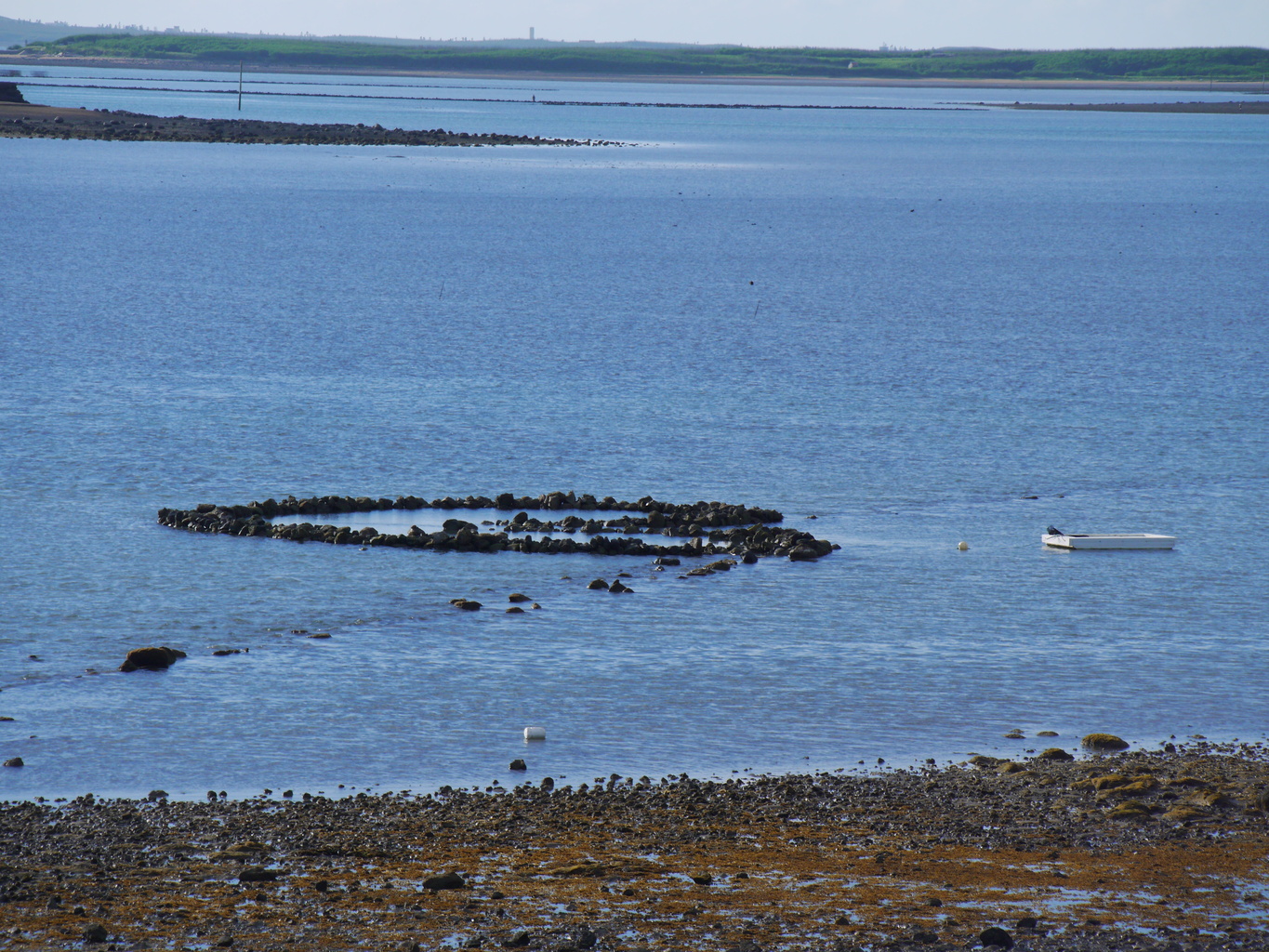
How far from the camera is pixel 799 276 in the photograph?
244 ft

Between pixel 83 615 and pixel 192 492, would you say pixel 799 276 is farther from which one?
pixel 83 615

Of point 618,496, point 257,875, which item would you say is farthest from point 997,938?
point 618,496

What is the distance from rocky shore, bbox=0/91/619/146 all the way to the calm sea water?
95.6m

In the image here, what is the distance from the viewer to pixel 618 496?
2983cm

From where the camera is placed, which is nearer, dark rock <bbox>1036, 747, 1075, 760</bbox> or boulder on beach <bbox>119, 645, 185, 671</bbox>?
dark rock <bbox>1036, 747, 1075, 760</bbox>

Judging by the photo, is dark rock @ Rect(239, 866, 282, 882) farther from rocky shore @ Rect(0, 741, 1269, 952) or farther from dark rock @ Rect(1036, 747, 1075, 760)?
dark rock @ Rect(1036, 747, 1075, 760)

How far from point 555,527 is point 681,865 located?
1441 cm

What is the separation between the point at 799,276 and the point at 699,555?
49.8 meters

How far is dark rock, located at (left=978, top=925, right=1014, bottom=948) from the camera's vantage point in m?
11.8

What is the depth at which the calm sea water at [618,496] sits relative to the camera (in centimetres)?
1839

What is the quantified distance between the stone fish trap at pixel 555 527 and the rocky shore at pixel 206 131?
147289 mm

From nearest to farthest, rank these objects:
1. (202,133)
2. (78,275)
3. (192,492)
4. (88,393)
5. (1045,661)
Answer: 1. (1045,661)
2. (192,492)
3. (88,393)
4. (78,275)
5. (202,133)

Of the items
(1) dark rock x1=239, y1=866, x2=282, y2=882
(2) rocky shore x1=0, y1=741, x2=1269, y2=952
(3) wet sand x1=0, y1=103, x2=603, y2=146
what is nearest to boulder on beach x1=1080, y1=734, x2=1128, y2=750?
(2) rocky shore x1=0, y1=741, x2=1269, y2=952

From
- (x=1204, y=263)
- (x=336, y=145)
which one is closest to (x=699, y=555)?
(x=1204, y=263)
